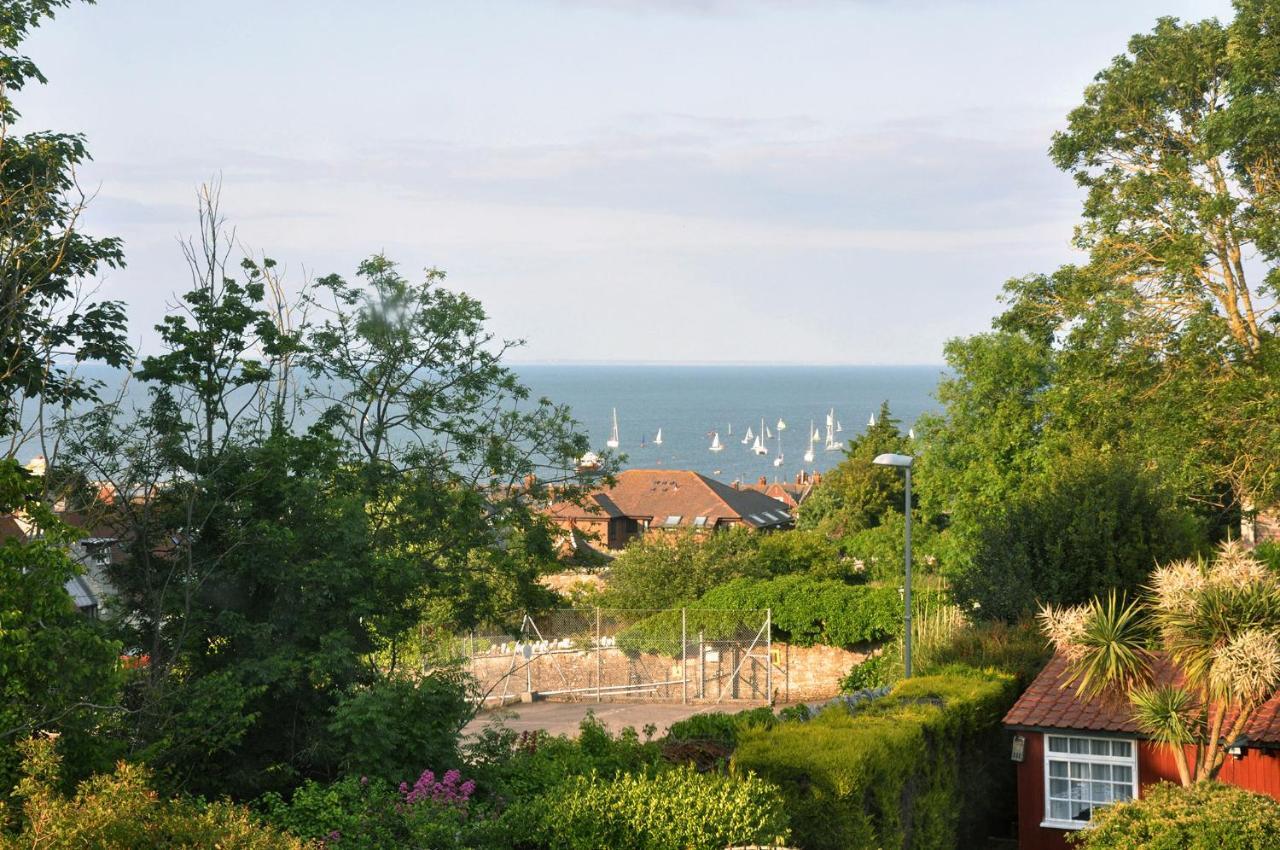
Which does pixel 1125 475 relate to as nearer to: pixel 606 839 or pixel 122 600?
pixel 606 839

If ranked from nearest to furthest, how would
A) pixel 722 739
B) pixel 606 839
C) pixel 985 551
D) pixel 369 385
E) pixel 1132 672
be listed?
pixel 606 839, pixel 722 739, pixel 1132 672, pixel 369 385, pixel 985 551

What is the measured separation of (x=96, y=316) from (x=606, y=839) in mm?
10061

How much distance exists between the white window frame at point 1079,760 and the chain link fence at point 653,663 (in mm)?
16412

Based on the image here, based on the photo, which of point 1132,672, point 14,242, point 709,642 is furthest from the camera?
point 709,642

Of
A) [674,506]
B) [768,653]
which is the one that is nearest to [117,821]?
[768,653]

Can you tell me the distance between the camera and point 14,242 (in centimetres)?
1426

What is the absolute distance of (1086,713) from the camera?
61.2 ft

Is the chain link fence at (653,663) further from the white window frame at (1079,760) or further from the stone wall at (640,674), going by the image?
the white window frame at (1079,760)

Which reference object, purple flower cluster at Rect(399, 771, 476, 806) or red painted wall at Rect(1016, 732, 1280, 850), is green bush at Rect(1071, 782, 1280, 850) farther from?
purple flower cluster at Rect(399, 771, 476, 806)

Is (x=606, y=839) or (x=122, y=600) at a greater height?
(x=122, y=600)

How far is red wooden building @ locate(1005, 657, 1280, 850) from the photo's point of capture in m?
18.4

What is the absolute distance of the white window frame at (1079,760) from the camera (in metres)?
18.5

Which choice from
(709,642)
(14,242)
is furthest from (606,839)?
(709,642)

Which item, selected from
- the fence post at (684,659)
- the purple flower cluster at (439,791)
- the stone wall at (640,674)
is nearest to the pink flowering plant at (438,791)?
the purple flower cluster at (439,791)
